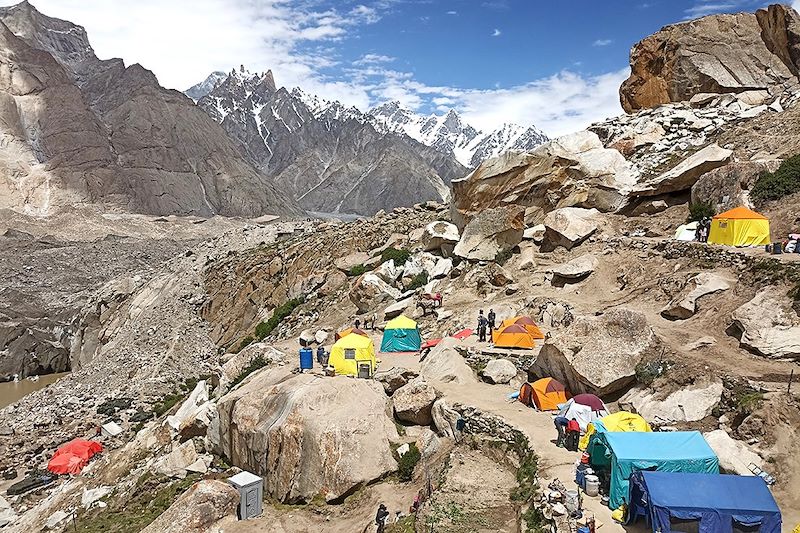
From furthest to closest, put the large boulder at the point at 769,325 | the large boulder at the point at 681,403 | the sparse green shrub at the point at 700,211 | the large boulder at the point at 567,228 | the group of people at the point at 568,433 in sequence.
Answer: the large boulder at the point at 567,228
the sparse green shrub at the point at 700,211
the large boulder at the point at 769,325
the large boulder at the point at 681,403
the group of people at the point at 568,433

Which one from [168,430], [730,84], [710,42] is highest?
[710,42]

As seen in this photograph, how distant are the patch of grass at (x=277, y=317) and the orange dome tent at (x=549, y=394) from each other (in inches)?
910

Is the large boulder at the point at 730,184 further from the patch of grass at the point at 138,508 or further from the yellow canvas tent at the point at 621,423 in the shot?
the patch of grass at the point at 138,508

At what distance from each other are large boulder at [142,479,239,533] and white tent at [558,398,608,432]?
29.9 feet

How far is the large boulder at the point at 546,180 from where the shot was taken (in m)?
32.6

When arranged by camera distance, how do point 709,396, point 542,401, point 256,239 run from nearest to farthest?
point 709,396 < point 542,401 < point 256,239

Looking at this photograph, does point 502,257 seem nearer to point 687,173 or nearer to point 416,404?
point 687,173

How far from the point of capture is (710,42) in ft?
144

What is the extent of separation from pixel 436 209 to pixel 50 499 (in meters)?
34.5

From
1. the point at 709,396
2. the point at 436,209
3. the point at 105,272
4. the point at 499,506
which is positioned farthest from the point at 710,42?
the point at 105,272

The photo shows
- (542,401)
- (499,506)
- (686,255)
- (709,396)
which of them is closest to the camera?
(499,506)

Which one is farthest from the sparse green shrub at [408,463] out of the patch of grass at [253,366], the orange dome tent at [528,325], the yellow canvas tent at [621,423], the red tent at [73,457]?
the red tent at [73,457]

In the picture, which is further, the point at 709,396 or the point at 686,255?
the point at 686,255

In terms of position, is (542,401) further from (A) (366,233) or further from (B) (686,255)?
(A) (366,233)
